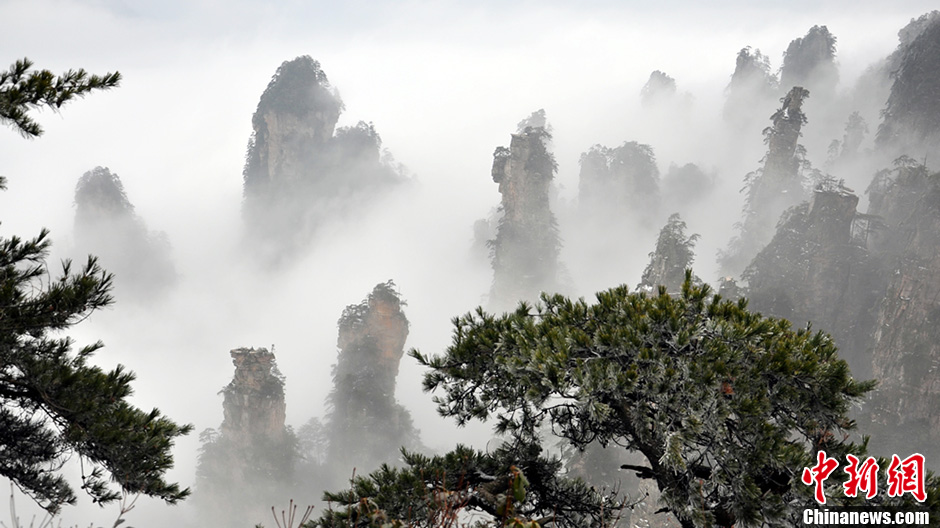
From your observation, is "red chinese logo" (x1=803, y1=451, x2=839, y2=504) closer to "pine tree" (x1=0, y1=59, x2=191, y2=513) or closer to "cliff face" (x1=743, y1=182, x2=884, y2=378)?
"pine tree" (x1=0, y1=59, x2=191, y2=513)

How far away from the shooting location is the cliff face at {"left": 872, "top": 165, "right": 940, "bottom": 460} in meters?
17.5

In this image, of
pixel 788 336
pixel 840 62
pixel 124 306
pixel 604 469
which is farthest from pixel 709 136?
pixel 124 306

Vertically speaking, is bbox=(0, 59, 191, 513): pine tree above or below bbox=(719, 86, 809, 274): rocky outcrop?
below

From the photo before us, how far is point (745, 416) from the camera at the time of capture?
4188 millimetres

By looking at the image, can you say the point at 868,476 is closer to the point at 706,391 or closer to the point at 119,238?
the point at 706,391

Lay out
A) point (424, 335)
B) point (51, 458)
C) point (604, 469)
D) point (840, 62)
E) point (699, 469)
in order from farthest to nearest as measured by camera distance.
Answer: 1. point (840, 62)
2. point (424, 335)
3. point (604, 469)
4. point (51, 458)
5. point (699, 469)

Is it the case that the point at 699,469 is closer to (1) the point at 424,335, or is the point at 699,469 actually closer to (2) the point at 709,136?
(1) the point at 424,335

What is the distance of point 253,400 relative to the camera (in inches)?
955

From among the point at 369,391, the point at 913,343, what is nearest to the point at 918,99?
the point at 913,343

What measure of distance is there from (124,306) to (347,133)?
30.9 m

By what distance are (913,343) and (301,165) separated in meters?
55.1

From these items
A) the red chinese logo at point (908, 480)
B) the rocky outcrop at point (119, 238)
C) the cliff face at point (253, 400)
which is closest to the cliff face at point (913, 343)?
the red chinese logo at point (908, 480)

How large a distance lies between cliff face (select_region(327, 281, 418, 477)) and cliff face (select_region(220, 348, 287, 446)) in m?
3.27

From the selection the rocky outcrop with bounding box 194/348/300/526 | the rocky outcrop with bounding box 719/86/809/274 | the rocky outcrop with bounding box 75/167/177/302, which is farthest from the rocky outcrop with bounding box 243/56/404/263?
the rocky outcrop with bounding box 719/86/809/274
